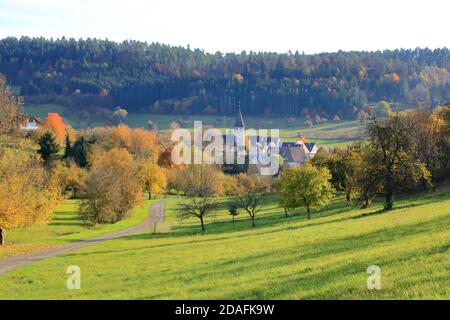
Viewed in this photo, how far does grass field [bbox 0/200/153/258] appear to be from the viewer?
137 feet

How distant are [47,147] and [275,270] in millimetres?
81290

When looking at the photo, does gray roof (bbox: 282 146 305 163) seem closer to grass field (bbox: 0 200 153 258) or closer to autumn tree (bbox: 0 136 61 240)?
grass field (bbox: 0 200 153 258)

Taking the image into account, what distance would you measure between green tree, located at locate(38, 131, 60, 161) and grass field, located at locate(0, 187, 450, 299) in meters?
61.7

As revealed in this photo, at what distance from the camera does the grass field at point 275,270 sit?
510 inches

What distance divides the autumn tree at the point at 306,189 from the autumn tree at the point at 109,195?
23.6 metres

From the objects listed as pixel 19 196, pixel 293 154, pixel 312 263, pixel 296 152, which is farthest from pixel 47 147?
pixel 312 263

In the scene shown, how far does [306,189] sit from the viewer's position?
2016 inches

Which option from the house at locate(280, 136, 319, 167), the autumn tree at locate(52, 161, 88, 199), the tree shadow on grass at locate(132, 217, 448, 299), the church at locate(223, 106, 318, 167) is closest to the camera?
the tree shadow on grass at locate(132, 217, 448, 299)

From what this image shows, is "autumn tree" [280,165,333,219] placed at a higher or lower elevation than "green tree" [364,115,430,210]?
lower

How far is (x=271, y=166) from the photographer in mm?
118688

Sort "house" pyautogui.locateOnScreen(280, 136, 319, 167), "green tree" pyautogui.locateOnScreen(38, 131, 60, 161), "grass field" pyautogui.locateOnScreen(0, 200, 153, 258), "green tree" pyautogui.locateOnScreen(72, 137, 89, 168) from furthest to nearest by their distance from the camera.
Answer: "house" pyautogui.locateOnScreen(280, 136, 319, 167) → "green tree" pyautogui.locateOnScreen(72, 137, 89, 168) → "green tree" pyautogui.locateOnScreen(38, 131, 60, 161) → "grass field" pyautogui.locateOnScreen(0, 200, 153, 258)

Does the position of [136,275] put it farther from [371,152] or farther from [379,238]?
[371,152]

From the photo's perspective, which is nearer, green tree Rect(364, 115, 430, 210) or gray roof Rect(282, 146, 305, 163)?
green tree Rect(364, 115, 430, 210)

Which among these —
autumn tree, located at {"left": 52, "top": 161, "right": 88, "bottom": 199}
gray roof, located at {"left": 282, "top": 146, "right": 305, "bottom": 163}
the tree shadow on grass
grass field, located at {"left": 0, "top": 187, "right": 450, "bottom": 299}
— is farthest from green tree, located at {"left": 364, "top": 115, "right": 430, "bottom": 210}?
gray roof, located at {"left": 282, "top": 146, "right": 305, "bottom": 163}
